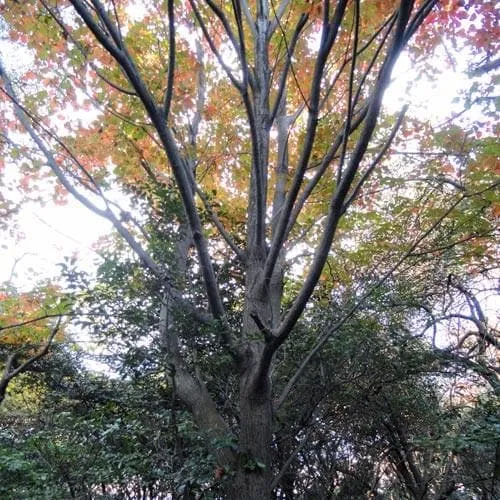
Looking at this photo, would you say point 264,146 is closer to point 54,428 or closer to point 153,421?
point 153,421

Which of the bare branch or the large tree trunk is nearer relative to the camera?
the bare branch

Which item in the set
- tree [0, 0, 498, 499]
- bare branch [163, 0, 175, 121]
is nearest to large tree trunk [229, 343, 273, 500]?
tree [0, 0, 498, 499]

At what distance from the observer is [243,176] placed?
6.39 metres

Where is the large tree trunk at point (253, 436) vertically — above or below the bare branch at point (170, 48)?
below

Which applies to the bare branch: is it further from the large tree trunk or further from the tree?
the large tree trunk

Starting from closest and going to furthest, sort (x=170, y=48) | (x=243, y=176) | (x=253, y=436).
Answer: (x=170, y=48) → (x=253, y=436) → (x=243, y=176)

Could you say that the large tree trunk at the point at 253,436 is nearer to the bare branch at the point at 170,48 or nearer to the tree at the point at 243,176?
the tree at the point at 243,176

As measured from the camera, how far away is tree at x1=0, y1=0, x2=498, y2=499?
2.90 meters

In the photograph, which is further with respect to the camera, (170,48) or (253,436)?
(253,436)

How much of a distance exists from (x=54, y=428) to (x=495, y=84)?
5.67 m

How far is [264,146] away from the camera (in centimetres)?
420

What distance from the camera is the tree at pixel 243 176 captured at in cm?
290

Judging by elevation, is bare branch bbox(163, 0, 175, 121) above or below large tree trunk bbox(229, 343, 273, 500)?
above

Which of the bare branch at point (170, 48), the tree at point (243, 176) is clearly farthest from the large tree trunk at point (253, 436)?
the bare branch at point (170, 48)
